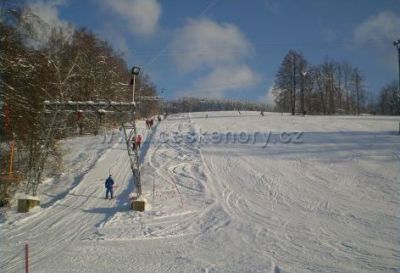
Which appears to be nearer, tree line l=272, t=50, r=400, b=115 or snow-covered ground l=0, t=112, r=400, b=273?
snow-covered ground l=0, t=112, r=400, b=273

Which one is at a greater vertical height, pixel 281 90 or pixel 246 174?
pixel 281 90

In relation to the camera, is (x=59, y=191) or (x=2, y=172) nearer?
(x=2, y=172)

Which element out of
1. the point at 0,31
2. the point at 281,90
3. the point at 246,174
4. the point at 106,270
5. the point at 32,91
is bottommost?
the point at 106,270

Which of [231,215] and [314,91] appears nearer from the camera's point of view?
[231,215]

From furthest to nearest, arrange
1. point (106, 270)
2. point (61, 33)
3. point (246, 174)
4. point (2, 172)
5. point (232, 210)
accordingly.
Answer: point (61, 33), point (246, 174), point (2, 172), point (232, 210), point (106, 270)

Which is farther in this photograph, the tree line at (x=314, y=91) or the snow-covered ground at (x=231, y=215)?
the tree line at (x=314, y=91)

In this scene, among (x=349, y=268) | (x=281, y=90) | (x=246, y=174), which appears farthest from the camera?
(x=281, y=90)

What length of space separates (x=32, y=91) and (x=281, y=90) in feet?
184

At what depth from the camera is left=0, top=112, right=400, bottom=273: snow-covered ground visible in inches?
460

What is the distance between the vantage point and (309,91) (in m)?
74.6

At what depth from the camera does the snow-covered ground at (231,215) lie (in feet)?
38.3

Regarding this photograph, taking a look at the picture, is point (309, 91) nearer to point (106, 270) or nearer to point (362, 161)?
point (362, 161)

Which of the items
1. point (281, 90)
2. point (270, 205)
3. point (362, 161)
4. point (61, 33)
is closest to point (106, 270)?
point (270, 205)

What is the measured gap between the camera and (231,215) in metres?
16.3
